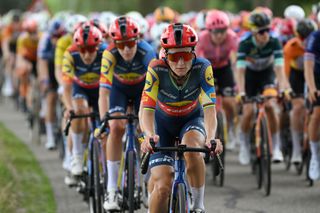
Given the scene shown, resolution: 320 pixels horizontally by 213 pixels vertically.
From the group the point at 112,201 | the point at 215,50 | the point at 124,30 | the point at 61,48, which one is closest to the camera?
the point at 112,201

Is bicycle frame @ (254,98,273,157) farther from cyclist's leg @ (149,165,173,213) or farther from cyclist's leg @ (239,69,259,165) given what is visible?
cyclist's leg @ (149,165,173,213)

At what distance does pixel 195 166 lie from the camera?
8.07 meters

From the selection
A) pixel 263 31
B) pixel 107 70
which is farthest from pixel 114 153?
pixel 263 31

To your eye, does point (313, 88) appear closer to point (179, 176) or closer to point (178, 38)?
point (178, 38)

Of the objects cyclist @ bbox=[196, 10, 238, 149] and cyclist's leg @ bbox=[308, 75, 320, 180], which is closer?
cyclist's leg @ bbox=[308, 75, 320, 180]

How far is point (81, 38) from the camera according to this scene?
10.9m

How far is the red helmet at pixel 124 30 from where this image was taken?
9.95 meters

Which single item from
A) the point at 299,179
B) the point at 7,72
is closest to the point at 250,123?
the point at 299,179

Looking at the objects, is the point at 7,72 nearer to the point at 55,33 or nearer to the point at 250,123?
the point at 55,33

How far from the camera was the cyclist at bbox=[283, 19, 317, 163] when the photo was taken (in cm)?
1320

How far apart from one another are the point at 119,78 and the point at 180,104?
2140mm

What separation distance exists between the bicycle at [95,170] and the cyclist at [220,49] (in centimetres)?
347

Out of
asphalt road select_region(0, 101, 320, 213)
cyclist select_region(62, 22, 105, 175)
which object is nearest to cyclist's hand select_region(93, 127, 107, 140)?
cyclist select_region(62, 22, 105, 175)

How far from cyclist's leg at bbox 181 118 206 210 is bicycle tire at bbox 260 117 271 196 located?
363cm
